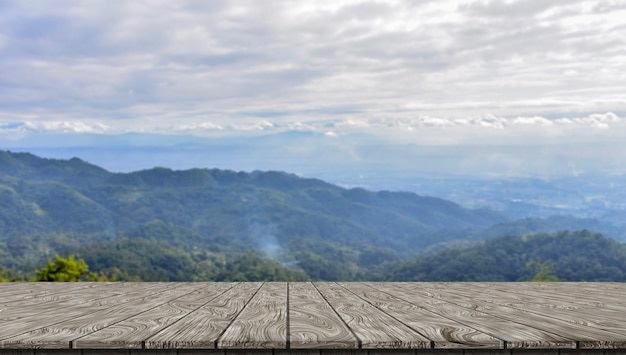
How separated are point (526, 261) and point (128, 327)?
318ft

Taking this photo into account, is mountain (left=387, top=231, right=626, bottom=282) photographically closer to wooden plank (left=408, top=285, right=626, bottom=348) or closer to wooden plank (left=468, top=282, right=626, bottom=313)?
wooden plank (left=468, top=282, right=626, bottom=313)

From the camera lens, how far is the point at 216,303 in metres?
3.97

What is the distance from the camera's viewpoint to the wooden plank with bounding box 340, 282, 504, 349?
8.37 feet

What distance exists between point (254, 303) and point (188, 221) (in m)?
198

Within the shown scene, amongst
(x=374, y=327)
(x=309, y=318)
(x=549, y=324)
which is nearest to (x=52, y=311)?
(x=309, y=318)

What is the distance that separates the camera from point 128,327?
2.90 meters

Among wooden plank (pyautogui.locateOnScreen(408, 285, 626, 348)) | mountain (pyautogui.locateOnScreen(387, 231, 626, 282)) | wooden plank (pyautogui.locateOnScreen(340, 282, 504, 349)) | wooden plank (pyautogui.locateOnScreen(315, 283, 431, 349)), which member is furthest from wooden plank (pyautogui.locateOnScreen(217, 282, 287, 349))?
mountain (pyautogui.locateOnScreen(387, 231, 626, 282))

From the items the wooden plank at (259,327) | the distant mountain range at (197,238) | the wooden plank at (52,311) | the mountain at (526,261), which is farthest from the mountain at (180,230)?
the wooden plank at (259,327)

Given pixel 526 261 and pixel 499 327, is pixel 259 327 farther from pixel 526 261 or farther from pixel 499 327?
pixel 526 261

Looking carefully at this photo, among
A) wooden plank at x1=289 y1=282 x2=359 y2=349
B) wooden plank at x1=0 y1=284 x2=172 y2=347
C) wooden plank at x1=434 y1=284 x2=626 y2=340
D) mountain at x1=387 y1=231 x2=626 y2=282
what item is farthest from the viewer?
mountain at x1=387 y1=231 x2=626 y2=282

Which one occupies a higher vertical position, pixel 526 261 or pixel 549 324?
pixel 549 324

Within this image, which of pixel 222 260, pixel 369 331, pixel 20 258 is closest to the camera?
pixel 369 331

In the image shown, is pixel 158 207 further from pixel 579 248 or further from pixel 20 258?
pixel 579 248

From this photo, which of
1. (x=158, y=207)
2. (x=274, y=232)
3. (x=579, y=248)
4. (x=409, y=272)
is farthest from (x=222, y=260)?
(x=158, y=207)
